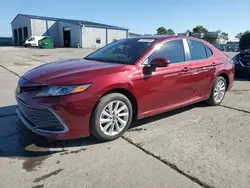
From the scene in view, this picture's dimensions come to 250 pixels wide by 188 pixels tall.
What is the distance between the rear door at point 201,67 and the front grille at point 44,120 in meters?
2.65

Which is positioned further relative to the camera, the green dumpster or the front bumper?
the green dumpster

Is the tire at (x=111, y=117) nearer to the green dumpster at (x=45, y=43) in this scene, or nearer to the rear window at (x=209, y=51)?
the rear window at (x=209, y=51)

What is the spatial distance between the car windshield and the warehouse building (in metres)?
39.2

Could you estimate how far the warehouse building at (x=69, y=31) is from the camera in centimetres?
4269

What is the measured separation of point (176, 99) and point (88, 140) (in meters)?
1.79

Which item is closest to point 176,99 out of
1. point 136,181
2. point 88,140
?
point 88,140

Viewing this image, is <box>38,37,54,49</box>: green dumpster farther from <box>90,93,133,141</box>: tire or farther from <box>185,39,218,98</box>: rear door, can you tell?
<box>90,93,133,141</box>: tire

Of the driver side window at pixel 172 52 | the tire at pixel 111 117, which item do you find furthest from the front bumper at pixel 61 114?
the driver side window at pixel 172 52

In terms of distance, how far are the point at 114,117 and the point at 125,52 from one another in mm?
1312

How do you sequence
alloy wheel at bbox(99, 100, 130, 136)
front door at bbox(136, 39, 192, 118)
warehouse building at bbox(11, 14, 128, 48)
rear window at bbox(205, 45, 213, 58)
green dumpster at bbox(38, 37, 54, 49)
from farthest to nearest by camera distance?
warehouse building at bbox(11, 14, 128, 48), green dumpster at bbox(38, 37, 54, 49), rear window at bbox(205, 45, 213, 58), front door at bbox(136, 39, 192, 118), alloy wheel at bbox(99, 100, 130, 136)

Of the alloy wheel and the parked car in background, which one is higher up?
the parked car in background

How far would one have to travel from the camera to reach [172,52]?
417 cm

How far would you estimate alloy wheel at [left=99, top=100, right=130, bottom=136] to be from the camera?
3312mm

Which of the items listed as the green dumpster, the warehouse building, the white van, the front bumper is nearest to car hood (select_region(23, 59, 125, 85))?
the front bumper
